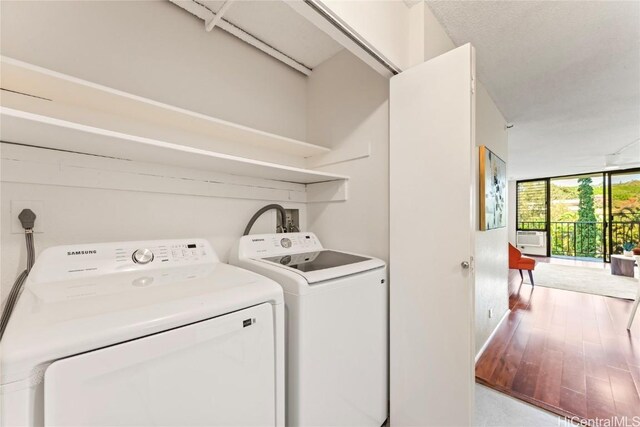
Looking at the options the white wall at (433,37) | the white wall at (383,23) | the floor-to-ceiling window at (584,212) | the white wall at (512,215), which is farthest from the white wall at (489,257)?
the white wall at (512,215)

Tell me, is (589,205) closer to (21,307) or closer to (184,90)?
(184,90)

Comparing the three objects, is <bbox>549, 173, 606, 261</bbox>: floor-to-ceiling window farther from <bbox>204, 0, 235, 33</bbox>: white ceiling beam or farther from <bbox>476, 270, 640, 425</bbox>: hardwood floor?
<bbox>204, 0, 235, 33</bbox>: white ceiling beam

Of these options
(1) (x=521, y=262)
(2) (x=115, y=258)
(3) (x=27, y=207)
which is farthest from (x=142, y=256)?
(1) (x=521, y=262)

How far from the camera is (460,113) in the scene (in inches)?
46.9

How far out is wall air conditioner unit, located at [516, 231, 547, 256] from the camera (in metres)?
6.99

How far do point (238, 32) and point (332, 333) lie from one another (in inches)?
75.3

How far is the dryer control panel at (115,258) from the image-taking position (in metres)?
1.00

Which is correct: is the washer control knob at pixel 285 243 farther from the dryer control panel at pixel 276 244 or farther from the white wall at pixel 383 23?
the white wall at pixel 383 23

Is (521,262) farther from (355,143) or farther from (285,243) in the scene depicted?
(285,243)

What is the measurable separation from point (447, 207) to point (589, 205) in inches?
310

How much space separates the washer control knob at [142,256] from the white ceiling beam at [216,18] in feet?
4.42

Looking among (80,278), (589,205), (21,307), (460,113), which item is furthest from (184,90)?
(589,205)

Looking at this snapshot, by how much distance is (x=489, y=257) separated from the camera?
2.43 m

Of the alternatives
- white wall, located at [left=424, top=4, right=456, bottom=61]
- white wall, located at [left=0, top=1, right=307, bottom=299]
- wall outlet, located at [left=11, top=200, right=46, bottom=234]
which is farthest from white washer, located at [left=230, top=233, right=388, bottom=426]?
white wall, located at [left=424, top=4, right=456, bottom=61]
